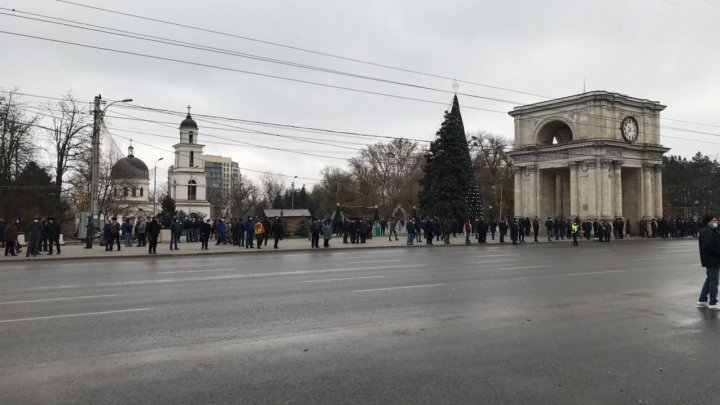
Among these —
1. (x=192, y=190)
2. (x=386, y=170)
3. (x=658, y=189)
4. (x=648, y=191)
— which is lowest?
(x=648, y=191)

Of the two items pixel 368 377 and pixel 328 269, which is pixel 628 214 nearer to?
pixel 328 269

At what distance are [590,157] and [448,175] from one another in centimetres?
1201

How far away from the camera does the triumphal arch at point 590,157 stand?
154 feet

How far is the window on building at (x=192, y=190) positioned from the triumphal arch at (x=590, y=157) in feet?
226

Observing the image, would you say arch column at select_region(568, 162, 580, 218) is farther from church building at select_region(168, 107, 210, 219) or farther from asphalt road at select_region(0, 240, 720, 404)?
church building at select_region(168, 107, 210, 219)

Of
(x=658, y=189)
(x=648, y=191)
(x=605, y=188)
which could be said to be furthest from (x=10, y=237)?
(x=658, y=189)

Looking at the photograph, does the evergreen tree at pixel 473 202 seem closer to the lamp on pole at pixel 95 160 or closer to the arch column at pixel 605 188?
the arch column at pixel 605 188

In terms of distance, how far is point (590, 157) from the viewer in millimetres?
46750

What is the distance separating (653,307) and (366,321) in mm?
5565

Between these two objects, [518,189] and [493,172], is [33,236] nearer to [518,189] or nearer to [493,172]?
[518,189]

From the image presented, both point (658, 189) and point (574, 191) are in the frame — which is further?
point (658, 189)

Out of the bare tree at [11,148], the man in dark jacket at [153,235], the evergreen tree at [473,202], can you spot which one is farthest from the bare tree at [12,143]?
the evergreen tree at [473,202]

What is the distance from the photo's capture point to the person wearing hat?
33.0 feet

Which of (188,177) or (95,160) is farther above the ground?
(188,177)
